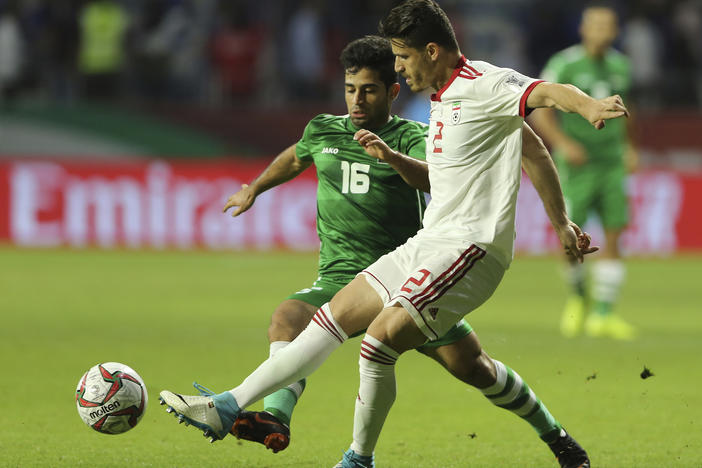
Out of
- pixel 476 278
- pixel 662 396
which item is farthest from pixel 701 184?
pixel 476 278

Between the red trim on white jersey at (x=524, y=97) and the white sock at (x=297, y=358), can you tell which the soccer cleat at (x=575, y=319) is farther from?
the red trim on white jersey at (x=524, y=97)

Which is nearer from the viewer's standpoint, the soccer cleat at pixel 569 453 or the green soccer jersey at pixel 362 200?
the soccer cleat at pixel 569 453

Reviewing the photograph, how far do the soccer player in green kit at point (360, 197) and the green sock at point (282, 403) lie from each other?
0.02 meters

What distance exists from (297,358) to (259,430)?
Answer: 323 millimetres

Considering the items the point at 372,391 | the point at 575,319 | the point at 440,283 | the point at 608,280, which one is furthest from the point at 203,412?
the point at 575,319

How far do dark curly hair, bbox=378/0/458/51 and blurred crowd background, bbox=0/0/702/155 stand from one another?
12.7 metres

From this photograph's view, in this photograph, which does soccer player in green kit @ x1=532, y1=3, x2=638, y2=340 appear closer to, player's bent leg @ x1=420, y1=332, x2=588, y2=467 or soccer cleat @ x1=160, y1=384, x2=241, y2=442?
player's bent leg @ x1=420, y1=332, x2=588, y2=467

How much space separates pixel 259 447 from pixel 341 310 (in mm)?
1194

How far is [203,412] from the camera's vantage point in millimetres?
4676

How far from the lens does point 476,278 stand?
4.77 metres

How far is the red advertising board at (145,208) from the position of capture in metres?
16.4

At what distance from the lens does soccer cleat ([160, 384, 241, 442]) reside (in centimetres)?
467

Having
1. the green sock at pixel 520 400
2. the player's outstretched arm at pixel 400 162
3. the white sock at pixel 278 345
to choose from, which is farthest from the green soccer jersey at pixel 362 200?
the green sock at pixel 520 400

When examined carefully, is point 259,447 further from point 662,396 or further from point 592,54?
point 592,54
